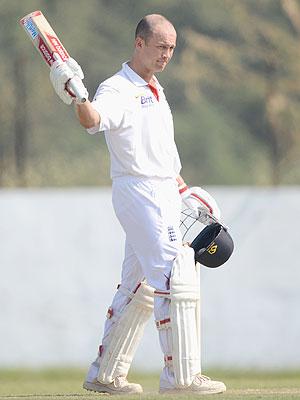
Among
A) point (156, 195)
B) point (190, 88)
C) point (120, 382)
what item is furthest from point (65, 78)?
point (190, 88)

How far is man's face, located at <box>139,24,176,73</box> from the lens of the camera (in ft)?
23.6

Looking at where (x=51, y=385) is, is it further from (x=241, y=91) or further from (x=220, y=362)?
(x=241, y=91)

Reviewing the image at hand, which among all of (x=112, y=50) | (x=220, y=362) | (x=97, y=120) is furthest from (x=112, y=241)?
(x=112, y=50)

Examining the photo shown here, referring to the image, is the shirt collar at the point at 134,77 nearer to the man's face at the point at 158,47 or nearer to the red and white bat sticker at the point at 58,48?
the man's face at the point at 158,47

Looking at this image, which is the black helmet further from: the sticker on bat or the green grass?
the sticker on bat

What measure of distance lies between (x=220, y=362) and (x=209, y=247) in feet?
11.0

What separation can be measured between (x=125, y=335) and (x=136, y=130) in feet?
3.77

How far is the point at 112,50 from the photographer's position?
76.6ft

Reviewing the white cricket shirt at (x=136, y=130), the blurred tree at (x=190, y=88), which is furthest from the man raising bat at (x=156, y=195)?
the blurred tree at (x=190, y=88)

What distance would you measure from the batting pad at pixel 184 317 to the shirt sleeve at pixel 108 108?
0.73 meters

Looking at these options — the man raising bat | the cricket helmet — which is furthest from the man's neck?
the cricket helmet

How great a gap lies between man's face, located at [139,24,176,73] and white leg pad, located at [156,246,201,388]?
956 millimetres

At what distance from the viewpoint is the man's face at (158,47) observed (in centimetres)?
718

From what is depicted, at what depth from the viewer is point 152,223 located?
715cm
